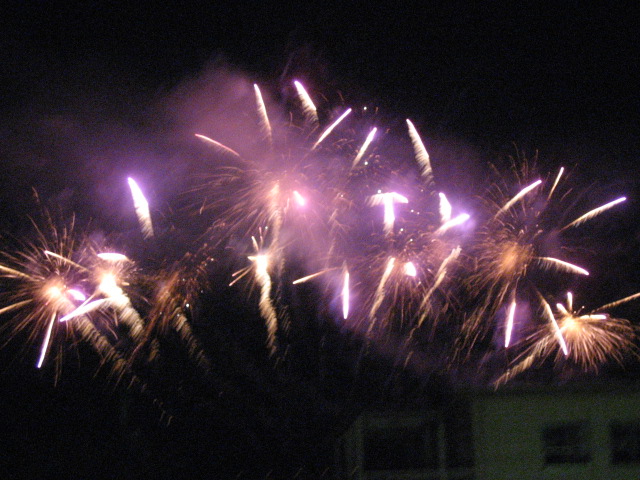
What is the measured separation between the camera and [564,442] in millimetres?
10344

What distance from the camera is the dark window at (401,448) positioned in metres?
12.6

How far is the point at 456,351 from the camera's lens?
37.1 ft

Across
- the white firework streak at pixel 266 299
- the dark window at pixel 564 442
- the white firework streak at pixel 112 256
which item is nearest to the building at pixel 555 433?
the dark window at pixel 564 442

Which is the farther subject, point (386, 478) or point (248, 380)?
point (248, 380)

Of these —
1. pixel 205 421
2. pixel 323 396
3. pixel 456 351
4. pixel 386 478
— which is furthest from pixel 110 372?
pixel 456 351

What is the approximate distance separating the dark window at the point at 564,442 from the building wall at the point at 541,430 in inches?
0.8

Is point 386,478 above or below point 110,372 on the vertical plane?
below

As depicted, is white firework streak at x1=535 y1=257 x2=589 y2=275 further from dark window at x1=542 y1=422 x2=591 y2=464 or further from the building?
dark window at x1=542 y1=422 x2=591 y2=464

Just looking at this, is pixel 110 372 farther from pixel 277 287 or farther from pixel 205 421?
pixel 277 287

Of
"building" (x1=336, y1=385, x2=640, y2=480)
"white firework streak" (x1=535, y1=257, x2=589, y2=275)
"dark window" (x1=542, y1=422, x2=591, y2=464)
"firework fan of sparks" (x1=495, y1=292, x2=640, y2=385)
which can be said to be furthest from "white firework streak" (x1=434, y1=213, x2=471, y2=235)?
"dark window" (x1=542, y1=422, x2=591, y2=464)

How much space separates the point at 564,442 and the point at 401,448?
3.83m

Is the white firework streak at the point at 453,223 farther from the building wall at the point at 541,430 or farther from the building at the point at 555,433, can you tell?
the building wall at the point at 541,430

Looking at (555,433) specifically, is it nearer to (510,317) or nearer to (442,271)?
(510,317)

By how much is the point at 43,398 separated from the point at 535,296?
10559 mm
